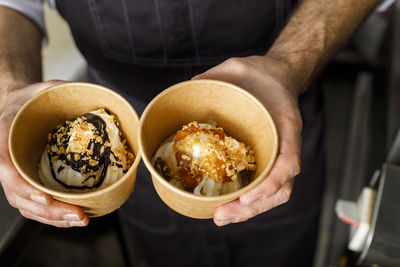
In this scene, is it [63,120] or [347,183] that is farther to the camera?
[347,183]

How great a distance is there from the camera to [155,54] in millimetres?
1100

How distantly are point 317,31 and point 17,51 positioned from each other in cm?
91

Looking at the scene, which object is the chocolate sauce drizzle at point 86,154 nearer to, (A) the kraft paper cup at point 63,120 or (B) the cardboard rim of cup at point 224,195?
(A) the kraft paper cup at point 63,120

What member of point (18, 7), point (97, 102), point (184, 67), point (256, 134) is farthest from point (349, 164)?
point (18, 7)

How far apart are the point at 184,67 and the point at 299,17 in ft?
1.28

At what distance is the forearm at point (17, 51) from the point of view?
950mm

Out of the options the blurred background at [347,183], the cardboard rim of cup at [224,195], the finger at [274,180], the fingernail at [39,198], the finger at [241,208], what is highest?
the cardboard rim of cup at [224,195]

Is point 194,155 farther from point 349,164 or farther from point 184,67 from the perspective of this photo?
point 349,164

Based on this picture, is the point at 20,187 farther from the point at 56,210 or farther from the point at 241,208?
the point at 241,208

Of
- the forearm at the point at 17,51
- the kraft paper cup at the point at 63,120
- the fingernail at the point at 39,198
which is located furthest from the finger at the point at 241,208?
the forearm at the point at 17,51

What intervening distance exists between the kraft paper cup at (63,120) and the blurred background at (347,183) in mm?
261

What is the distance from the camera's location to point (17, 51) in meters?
1.03

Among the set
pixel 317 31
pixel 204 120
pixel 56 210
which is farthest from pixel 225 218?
pixel 317 31

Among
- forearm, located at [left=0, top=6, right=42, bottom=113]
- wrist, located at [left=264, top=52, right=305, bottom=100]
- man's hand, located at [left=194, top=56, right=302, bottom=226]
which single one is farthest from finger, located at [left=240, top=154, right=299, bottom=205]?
forearm, located at [left=0, top=6, right=42, bottom=113]
